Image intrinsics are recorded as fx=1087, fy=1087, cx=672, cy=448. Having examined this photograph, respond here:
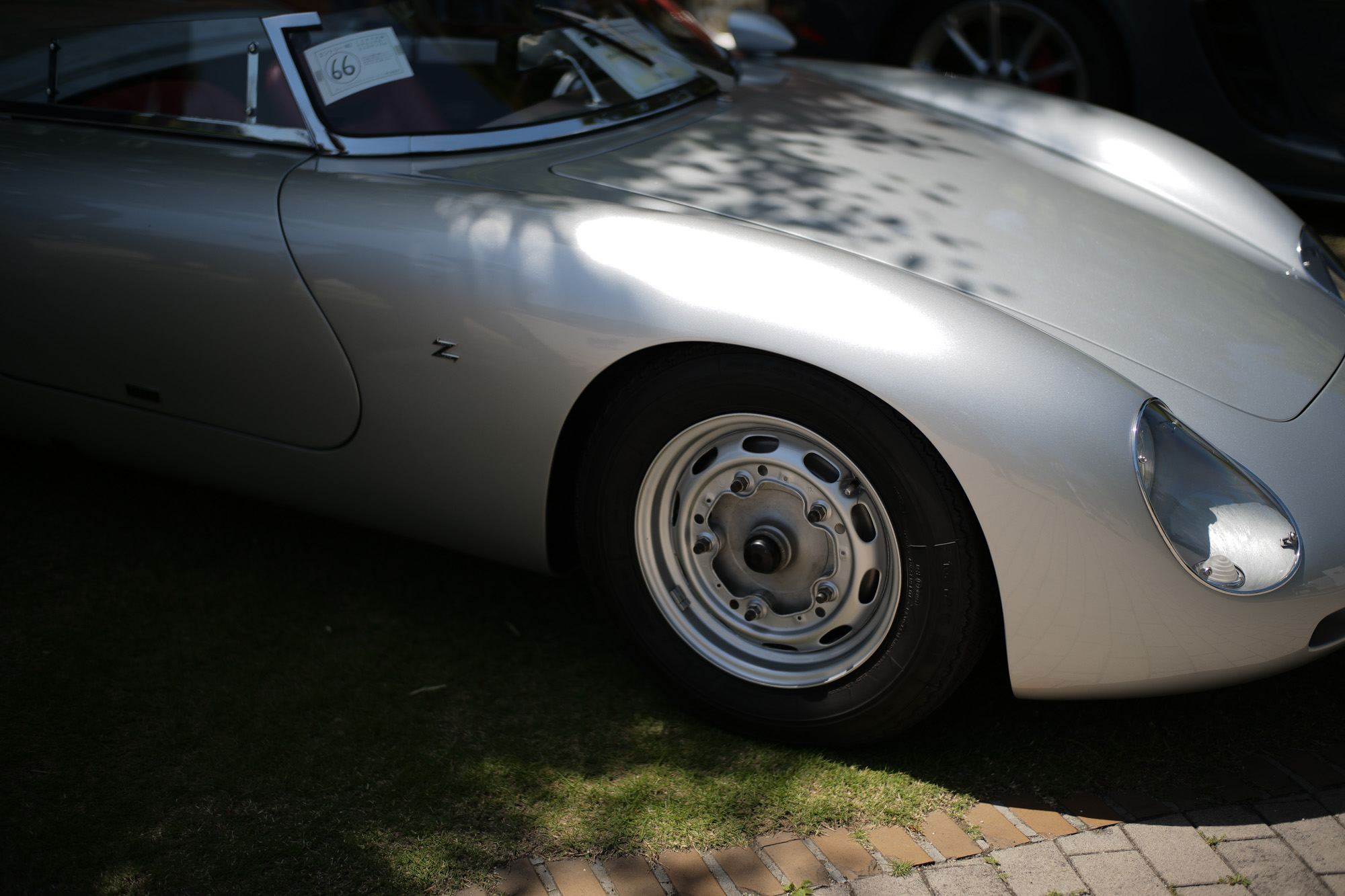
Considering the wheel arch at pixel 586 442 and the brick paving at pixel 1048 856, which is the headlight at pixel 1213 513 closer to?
the wheel arch at pixel 586 442

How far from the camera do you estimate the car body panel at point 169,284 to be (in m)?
2.37

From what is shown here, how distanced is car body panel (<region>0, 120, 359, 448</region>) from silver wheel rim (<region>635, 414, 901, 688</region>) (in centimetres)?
76

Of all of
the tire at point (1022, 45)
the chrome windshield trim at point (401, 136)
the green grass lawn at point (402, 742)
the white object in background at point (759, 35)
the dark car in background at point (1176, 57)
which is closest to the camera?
the green grass lawn at point (402, 742)

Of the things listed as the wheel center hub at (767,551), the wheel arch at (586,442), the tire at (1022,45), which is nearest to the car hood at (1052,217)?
the wheel arch at (586,442)

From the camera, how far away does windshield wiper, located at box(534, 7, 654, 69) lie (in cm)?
297

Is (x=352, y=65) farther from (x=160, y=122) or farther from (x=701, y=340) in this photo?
(x=701, y=340)

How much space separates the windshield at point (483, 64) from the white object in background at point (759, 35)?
2.10 feet

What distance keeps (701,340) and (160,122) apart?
5.19 feet

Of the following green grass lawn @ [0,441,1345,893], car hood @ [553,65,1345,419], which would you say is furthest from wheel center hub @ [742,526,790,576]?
car hood @ [553,65,1345,419]

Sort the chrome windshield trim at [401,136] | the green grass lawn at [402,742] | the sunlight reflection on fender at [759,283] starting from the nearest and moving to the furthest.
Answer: the sunlight reflection on fender at [759,283], the green grass lawn at [402,742], the chrome windshield trim at [401,136]

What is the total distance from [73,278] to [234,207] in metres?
0.47

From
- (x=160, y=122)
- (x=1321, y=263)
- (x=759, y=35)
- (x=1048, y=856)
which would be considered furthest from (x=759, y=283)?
(x=759, y=35)

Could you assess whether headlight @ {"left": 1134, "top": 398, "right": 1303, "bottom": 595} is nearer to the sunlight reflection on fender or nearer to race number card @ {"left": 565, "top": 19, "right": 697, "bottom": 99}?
the sunlight reflection on fender

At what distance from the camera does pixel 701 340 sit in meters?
1.98
